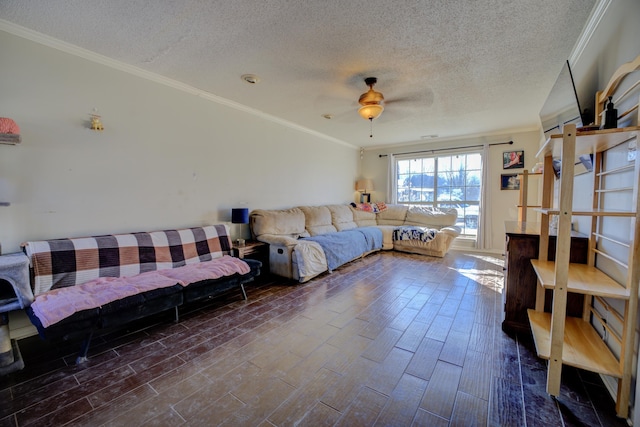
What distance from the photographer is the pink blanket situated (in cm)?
173

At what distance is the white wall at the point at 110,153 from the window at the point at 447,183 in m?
3.90

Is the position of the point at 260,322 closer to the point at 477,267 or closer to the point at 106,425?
the point at 106,425

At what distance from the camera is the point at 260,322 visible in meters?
2.42

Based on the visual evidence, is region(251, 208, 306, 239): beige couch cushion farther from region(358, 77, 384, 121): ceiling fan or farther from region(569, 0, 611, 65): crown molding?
region(569, 0, 611, 65): crown molding

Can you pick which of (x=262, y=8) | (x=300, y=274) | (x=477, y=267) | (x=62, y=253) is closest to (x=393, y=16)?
(x=262, y=8)

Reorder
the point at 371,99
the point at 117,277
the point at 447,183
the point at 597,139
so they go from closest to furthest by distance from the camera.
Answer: the point at 597,139, the point at 117,277, the point at 371,99, the point at 447,183

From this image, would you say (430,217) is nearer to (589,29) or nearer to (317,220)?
(317,220)

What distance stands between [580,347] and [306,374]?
1.61m

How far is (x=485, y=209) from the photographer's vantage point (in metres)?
5.38

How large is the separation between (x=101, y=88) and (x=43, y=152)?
0.77 metres

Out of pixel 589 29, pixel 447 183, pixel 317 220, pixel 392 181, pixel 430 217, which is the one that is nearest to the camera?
pixel 589 29

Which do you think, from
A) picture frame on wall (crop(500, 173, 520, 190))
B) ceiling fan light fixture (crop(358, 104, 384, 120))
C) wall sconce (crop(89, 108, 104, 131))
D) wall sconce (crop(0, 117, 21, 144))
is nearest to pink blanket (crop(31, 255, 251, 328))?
wall sconce (crop(0, 117, 21, 144))

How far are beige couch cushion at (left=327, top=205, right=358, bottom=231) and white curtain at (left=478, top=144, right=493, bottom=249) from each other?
2.57m

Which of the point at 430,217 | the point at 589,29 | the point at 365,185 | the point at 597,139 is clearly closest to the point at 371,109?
the point at 589,29
